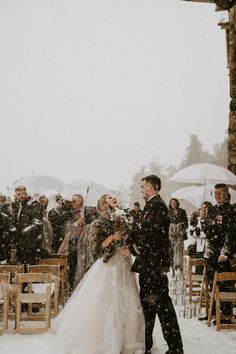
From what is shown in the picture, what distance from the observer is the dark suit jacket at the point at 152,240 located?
5125mm

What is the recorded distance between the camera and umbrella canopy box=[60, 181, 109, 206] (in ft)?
34.3

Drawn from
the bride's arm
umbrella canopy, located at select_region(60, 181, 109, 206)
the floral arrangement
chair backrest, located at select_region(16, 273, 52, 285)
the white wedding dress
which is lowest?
the white wedding dress

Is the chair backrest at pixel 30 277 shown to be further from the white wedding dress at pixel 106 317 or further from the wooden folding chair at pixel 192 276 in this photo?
the wooden folding chair at pixel 192 276

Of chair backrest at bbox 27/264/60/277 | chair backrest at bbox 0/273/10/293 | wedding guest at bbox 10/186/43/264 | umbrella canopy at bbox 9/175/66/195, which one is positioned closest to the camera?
chair backrest at bbox 0/273/10/293

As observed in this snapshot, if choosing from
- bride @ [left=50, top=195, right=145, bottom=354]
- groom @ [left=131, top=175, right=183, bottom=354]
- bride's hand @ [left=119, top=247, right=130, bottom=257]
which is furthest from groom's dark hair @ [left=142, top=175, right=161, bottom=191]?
bride's hand @ [left=119, top=247, right=130, bottom=257]

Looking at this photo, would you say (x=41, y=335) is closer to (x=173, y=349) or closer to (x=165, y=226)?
(x=173, y=349)

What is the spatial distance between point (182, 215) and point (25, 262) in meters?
6.10

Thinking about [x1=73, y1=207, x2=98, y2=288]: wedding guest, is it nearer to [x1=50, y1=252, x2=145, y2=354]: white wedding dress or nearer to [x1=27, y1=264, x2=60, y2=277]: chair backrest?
[x1=27, y1=264, x2=60, y2=277]: chair backrest

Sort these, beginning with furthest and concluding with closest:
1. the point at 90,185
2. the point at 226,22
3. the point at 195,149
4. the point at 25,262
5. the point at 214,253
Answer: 1. the point at 195,149
2. the point at 226,22
3. the point at 90,185
4. the point at 25,262
5. the point at 214,253

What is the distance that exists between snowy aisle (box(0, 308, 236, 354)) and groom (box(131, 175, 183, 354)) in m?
0.67

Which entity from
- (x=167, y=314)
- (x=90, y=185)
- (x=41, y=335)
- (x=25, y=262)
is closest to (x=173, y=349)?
(x=167, y=314)

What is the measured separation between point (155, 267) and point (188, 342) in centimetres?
165

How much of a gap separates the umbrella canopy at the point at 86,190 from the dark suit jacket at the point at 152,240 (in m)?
5.13

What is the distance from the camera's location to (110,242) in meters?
5.43
